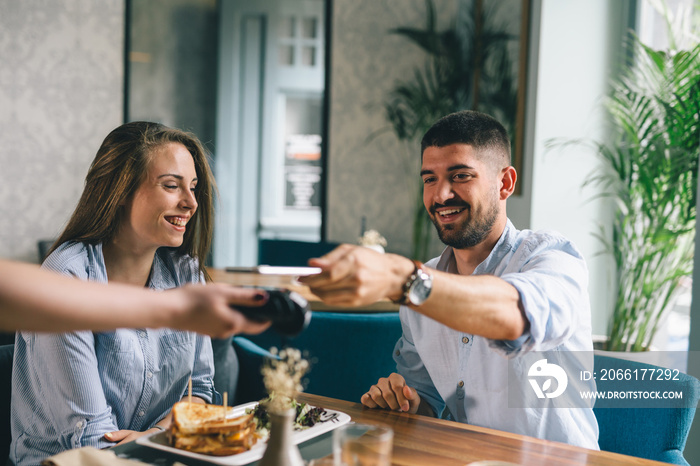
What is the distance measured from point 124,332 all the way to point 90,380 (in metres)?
0.15

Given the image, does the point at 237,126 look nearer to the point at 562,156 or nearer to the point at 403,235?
the point at 403,235

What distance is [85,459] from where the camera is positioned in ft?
3.26

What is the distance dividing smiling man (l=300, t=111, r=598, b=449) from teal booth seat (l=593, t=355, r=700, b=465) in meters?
0.12

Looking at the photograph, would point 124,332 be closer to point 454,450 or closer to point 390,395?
point 390,395

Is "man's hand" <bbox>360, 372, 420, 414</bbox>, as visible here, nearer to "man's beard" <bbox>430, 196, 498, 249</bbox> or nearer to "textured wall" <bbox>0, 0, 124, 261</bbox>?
"man's beard" <bbox>430, 196, 498, 249</bbox>

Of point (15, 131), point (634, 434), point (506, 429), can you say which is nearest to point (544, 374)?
point (506, 429)

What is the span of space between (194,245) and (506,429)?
38.6 inches

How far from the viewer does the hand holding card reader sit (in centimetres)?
90

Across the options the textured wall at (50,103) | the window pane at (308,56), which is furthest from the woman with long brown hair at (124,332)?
the window pane at (308,56)

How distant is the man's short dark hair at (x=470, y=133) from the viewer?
162 centimetres

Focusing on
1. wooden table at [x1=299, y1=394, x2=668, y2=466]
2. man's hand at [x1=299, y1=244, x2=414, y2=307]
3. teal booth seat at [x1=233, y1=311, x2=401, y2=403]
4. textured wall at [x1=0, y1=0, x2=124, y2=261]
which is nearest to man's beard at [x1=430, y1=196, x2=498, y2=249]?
teal booth seat at [x1=233, y1=311, x2=401, y2=403]

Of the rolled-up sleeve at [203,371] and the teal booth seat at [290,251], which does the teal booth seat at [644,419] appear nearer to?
the rolled-up sleeve at [203,371]

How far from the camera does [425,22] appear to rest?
4.87 m

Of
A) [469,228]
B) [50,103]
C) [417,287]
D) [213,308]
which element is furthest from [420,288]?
[50,103]
